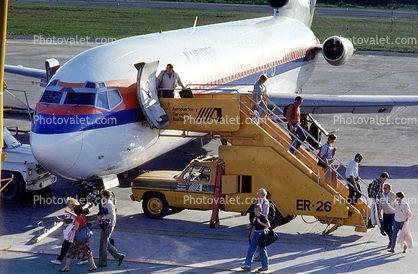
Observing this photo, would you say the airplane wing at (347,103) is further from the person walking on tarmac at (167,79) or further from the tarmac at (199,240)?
the person walking on tarmac at (167,79)

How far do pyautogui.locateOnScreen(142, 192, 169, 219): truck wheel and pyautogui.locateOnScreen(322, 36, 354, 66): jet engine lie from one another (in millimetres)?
15048

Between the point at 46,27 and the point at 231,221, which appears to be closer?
the point at 231,221

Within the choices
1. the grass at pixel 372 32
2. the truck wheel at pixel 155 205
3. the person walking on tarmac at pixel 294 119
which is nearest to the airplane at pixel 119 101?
the truck wheel at pixel 155 205

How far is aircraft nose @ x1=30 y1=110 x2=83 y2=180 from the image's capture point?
1400 centimetres

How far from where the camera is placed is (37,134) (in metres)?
14.3

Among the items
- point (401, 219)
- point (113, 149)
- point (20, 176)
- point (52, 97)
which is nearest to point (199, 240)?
point (113, 149)

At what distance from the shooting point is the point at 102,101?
1473cm

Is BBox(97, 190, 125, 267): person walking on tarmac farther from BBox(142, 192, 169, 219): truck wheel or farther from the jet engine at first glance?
the jet engine

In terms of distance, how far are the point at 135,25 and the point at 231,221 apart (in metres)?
57.5

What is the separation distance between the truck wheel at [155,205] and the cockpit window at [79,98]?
3.10 meters

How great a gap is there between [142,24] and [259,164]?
191 feet

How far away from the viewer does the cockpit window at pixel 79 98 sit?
47.8ft

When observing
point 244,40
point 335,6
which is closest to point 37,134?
point 244,40

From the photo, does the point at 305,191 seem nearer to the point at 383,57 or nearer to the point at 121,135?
the point at 121,135
